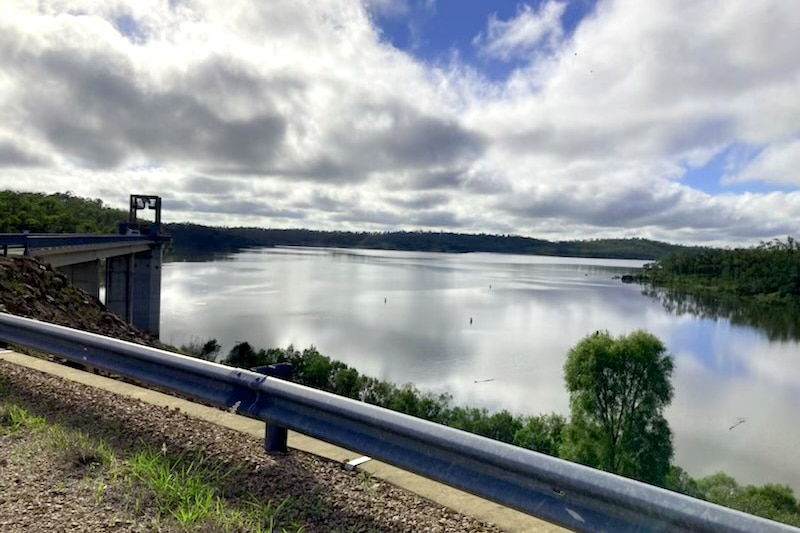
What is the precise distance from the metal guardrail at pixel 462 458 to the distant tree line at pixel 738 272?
128 m

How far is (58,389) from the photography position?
4.73 m

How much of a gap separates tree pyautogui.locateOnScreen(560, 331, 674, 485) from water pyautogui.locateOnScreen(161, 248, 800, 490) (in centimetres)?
338

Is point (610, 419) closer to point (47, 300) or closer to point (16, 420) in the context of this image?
point (47, 300)

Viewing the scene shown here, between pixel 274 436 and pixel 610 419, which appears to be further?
pixel 610 419

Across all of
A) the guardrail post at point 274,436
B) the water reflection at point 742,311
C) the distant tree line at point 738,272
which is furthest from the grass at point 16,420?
the distant tree line at point 738,272

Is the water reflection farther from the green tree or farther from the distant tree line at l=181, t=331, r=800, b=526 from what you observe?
the green tree

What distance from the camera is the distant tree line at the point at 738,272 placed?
11641cm

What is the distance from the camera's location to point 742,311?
307 feet

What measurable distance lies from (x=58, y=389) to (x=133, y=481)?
2303 millimetres

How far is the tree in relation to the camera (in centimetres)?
2539

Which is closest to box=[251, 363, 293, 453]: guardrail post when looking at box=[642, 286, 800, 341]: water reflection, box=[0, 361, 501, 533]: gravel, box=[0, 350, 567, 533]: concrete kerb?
box=[0, 361, 501, 533]: gravel

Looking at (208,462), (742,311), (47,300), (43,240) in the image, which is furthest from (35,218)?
(742,311)

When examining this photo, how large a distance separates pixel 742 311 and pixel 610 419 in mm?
81630

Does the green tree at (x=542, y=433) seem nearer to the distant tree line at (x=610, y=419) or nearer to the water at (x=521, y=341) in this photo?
the distant tree line at (x=610, y=419)
